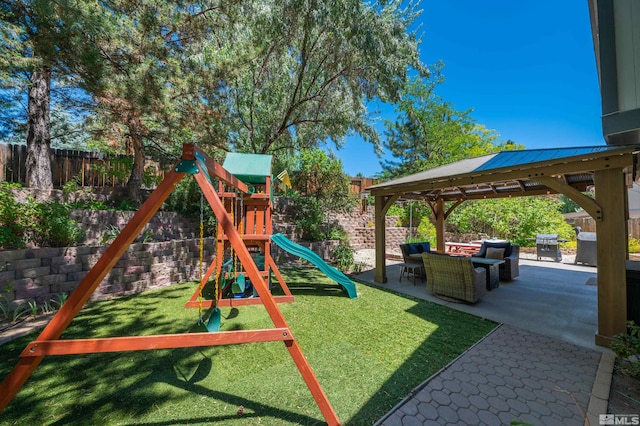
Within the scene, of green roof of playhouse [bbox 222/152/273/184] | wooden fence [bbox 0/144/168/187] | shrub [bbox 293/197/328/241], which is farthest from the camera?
shrub [bbox 293/197/328/241]

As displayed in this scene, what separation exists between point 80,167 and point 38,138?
1.82m

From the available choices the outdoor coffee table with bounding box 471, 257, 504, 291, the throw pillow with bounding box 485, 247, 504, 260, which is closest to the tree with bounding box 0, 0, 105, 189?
the outdoor coffee table with bounding box 471, 257, 504, 291

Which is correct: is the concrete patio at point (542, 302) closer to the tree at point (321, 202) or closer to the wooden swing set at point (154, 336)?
the tree at point (321, 202)

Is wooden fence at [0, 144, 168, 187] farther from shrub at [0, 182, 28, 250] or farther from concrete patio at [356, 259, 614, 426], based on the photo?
concrete patio at [356, 259, 614, 426]

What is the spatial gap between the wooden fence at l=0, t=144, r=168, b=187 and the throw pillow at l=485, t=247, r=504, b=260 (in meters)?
10.9

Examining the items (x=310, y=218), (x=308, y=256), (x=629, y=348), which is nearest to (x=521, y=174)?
(x=629, y=348)

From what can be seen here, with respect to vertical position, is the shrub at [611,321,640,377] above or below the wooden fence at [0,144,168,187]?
below

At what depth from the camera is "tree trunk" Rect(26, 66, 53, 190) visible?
554 cm

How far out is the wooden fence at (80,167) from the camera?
6383mm

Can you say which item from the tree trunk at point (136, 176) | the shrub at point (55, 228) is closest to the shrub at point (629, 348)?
the shrub at point (55, 228)

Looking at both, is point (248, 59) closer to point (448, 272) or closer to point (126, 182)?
point (126, 182)

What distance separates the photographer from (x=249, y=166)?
16.4 ft

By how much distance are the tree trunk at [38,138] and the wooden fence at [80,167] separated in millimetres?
1244

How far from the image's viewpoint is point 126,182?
25.4 feet
